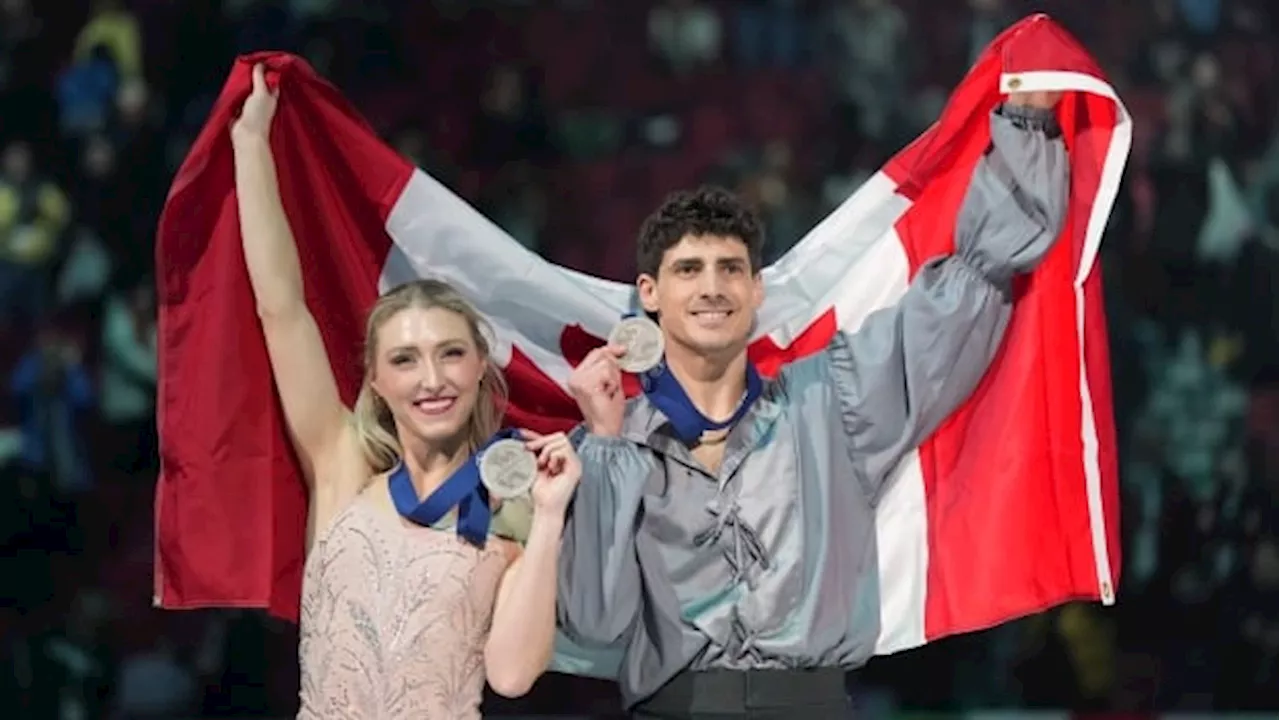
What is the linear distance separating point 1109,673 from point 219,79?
2.77m

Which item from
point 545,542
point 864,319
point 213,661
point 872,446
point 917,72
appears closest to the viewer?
point 545,542

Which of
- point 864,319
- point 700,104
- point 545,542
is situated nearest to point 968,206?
point 864,319

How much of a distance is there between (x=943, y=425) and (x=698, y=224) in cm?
50

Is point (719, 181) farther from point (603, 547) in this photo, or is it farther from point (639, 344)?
point (603, 547)

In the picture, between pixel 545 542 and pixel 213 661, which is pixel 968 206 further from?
pixel 213 661

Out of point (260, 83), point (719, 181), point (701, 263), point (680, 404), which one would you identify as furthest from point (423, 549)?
point (719, 181)

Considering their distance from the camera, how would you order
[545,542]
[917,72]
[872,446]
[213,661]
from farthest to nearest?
[917,72] → [213,661] → [872,446] → [545,542]

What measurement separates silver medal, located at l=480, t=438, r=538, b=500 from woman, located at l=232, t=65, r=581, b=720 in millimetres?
19

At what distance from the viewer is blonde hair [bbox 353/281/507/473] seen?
2.44 metres

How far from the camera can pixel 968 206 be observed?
2600 millimetres

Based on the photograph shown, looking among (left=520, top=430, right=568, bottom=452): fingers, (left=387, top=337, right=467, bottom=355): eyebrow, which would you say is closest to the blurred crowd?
(left=387, top=337, right=467, bottom=355): eyebrow

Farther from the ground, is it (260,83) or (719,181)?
(260,83)

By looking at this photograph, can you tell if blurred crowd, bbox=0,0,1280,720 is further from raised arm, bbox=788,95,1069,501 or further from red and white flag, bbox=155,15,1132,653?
raised arm, bbox=788,95,1069,501

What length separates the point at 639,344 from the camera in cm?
252
